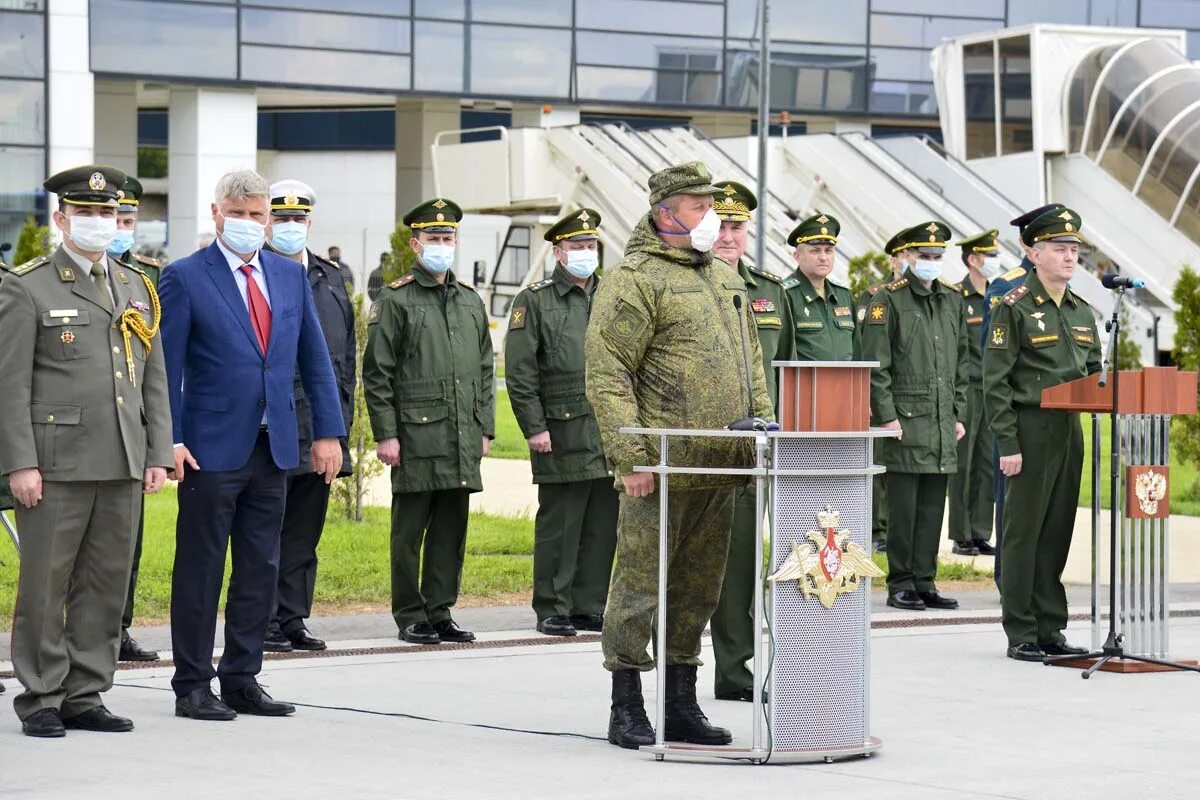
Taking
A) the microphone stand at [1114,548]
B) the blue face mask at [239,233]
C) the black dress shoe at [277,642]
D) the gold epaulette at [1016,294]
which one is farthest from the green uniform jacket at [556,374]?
the blue face mask at [239,233]

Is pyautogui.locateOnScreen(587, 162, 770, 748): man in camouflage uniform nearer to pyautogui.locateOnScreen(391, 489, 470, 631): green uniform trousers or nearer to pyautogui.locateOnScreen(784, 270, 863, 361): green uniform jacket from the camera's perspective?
pyautogui.locateOnScreen(391, 489, 470, 631): green uniform trousers

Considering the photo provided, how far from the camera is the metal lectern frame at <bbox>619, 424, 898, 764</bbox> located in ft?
22.8

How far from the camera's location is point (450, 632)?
33.4 ft

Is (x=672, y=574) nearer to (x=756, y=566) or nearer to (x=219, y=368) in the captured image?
(x=756, y=566)

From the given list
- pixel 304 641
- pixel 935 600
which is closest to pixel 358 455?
pixel 935 600

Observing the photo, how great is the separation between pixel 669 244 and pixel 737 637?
182 cm

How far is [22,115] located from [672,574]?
3192cm

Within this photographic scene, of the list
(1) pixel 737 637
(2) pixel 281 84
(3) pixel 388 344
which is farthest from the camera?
(2) pixel 281 84

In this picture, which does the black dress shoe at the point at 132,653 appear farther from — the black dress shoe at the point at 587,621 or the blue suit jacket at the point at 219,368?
the black dress shoe at the point at 587,621

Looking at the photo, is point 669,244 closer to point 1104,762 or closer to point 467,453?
point 1104,762

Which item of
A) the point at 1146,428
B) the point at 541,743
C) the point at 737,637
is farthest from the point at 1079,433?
the point at 541,743

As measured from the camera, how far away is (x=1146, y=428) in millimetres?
9547

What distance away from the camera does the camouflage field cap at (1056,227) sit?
981 centimetres

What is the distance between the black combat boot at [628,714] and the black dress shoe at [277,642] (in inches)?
108
